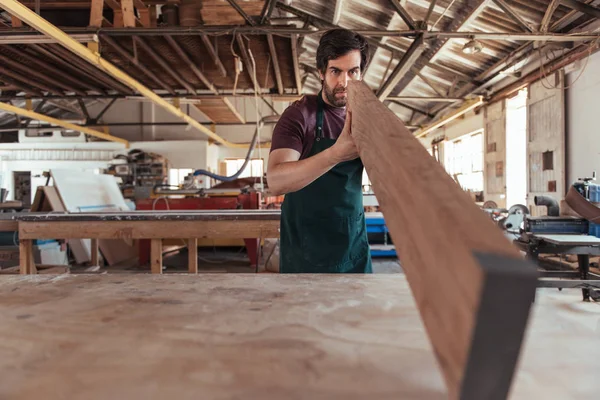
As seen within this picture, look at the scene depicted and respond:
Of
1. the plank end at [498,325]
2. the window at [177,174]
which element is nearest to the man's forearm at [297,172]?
the plank end at [498,325]

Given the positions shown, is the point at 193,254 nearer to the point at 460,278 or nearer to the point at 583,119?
the point at 460,278

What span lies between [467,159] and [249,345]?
9.62 m

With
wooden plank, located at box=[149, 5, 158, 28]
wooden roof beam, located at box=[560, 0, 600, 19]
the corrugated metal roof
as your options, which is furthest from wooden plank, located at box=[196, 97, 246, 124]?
wooden roof beam, located at box=[560, 0, 600, 19]

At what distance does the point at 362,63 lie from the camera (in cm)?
160

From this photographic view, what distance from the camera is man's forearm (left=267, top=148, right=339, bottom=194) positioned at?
3.94 feet

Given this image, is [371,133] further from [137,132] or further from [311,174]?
[137,132]

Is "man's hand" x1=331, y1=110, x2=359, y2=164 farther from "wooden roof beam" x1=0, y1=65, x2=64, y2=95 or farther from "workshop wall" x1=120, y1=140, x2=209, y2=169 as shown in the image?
"workshop wall" x1=120, y1=140, x2=209, y2=169

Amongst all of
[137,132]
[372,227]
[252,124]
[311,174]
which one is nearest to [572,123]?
[372,227]

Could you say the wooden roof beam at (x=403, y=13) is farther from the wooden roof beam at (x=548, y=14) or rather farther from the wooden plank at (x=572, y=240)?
the wooden plank at (x=572, y=240)

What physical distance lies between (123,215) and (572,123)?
222 inches

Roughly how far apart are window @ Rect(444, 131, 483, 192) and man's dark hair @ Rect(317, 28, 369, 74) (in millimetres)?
7085

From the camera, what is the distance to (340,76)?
4.99ft

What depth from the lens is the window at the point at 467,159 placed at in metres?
8.52

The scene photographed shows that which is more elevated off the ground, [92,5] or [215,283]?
[92,5]
